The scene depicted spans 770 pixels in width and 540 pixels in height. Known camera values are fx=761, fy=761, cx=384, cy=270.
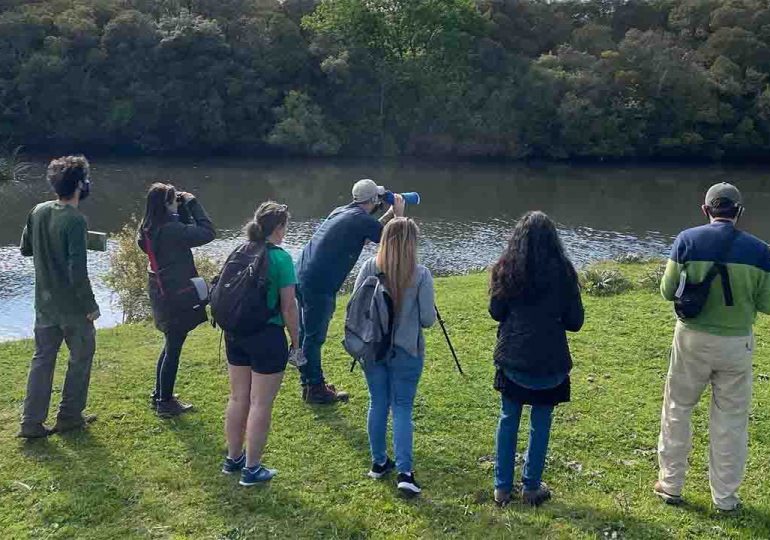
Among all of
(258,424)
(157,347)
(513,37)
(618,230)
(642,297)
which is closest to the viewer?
(258,424)

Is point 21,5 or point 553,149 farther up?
point 21,5

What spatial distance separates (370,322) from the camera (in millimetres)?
4578

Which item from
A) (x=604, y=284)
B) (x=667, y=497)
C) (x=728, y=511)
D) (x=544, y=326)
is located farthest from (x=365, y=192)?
(x=604, y=284)

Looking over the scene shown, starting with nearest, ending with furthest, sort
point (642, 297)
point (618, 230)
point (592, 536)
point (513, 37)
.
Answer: point (592, 536) → point (642, 297) → point (618, 230) → point (513, 37)

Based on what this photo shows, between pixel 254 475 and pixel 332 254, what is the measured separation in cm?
182

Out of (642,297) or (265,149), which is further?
(265,149)

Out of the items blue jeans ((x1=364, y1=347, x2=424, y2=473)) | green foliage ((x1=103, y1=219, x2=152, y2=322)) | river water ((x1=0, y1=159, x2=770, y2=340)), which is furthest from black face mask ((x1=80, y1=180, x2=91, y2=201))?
river water ((x1=0, y1=159, x2=770, y2=340))

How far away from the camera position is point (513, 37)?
53.7 m

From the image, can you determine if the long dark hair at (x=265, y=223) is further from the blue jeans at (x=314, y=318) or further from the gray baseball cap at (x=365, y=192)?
the blue jeans at (x=314, y=318)

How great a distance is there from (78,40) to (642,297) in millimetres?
43372

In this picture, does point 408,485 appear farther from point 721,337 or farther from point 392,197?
point 392,197

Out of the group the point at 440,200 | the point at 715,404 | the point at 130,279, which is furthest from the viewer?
the point at 440,200

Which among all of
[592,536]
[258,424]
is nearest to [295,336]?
[258,424]

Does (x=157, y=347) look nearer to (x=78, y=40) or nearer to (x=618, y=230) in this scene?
(x=618, y=230)
